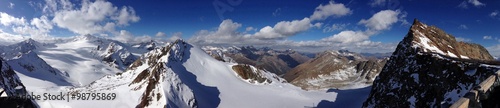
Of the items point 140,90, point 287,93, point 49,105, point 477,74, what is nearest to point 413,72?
point 477,74

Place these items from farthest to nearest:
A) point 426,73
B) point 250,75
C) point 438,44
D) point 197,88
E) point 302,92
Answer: point 250,75 → point 302,92 → point 197,88 → point 438,44 → point 426,73

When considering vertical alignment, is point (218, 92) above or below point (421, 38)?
below

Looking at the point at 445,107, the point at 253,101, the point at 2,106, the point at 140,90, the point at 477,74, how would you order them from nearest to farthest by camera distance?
the point at 445,107 → the point at 2,106 → the point at 477,74 → the point at 140,90 → the point at 253,101

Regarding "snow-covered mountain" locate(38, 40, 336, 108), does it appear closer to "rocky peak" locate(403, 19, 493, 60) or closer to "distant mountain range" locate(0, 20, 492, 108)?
"distant mountain range" locate(0, 20, 492, 108)

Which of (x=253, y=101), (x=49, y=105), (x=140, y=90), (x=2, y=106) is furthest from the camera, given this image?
(x=253, y=101)

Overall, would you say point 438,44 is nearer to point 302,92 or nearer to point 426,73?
point 426,73

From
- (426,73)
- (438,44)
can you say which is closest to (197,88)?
(438,44)

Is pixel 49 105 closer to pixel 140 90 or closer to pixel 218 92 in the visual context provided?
pixel 140 90

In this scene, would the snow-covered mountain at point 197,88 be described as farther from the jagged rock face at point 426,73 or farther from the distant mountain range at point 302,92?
the jagged rock face at point 426,73
